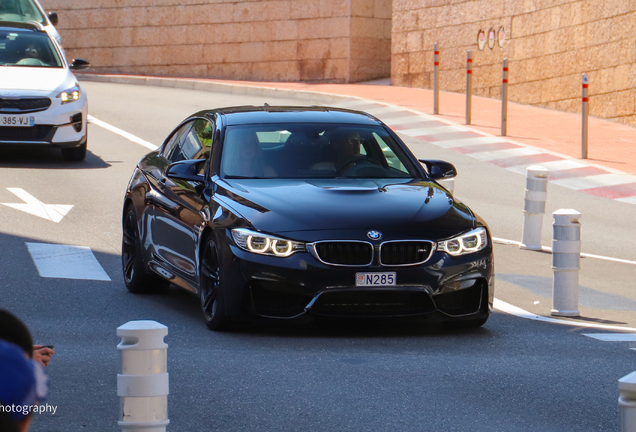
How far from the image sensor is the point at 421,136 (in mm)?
Answer: 19188

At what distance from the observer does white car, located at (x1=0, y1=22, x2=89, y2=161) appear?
49.7 ft

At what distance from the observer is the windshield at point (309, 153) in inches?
307

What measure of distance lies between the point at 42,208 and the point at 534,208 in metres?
5.32

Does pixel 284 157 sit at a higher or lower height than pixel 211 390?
higher

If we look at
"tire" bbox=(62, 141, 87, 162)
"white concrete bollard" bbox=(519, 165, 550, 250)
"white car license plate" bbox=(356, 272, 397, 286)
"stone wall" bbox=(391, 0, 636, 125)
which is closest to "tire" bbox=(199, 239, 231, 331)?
"white car license plate" bbox=(356, 272, 397, 286)

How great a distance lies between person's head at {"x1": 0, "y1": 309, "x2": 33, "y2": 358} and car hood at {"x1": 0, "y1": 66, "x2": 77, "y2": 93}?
44.6 feet

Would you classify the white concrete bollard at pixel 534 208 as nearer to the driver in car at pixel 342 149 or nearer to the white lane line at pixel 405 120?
the driver in car at pixel 342 149

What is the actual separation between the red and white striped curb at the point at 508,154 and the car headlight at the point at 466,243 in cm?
740

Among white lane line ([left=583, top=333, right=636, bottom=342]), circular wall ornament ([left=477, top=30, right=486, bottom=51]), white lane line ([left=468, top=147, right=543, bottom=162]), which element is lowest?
white lane line ([left=583, top=333, right=636, bottom=342])

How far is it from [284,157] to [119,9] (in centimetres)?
2712

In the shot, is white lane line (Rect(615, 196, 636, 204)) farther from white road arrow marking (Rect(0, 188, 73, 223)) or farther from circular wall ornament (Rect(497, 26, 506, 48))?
circular wall ornament (Rect(497, 26, 506, 48))

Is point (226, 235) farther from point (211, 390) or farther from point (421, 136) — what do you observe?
point (421, 136)

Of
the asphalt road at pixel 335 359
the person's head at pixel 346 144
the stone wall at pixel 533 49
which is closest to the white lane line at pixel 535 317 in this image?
the asphalt road at pixel 335 359

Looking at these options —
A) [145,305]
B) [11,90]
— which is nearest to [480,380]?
[145,305]
